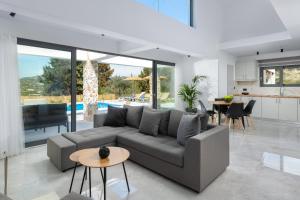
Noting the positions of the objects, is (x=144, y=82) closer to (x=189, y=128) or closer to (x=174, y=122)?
(x=174, y=122)

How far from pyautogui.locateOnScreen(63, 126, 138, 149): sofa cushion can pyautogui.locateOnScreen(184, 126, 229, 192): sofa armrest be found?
1.59 m

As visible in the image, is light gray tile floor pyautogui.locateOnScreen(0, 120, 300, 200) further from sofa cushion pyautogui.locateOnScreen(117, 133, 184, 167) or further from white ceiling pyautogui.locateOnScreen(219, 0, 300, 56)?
white ceiling pyautogui.locateOnScreen(219, 0, 300, 56)

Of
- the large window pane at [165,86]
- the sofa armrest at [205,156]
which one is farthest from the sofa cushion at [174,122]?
the large window pane at [165,86]

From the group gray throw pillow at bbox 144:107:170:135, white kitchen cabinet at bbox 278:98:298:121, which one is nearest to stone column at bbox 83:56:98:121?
gray throw pillow at bbox 144:107:170:135

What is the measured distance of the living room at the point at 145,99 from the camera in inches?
93.0

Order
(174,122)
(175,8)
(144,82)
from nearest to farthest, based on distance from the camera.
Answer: (174,122) → (175,8) → (144,82)

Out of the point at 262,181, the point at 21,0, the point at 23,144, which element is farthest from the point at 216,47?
the point at 23,144

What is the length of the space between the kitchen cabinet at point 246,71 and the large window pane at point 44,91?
21.6 ft

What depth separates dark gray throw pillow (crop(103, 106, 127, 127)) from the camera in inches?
159

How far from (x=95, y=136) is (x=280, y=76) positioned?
285 inches

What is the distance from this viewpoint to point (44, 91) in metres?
4.13

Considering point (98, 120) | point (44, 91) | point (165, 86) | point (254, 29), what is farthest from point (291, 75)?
point (44, 91)

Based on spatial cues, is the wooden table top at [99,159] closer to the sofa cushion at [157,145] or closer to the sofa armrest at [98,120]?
the sofa cushion at [157,145]

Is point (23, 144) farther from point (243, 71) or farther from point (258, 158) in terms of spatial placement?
point (243, 71)
